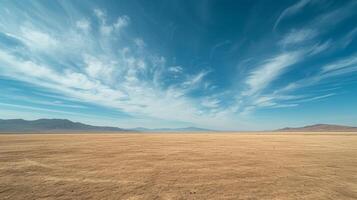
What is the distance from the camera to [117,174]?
36.2ft

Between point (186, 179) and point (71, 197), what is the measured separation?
5.81m

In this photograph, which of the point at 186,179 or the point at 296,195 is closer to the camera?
the point at 296,195

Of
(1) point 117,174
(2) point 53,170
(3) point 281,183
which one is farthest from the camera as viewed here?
(2) point 53,170

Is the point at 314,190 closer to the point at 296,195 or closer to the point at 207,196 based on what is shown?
the point at 296,195

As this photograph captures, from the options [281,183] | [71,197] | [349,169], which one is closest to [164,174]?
[71,197]

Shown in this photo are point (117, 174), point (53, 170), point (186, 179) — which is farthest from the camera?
point (53, 170)

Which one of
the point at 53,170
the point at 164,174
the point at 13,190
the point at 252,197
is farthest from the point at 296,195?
the point at 53,170

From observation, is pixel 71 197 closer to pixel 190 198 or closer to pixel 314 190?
pixel 190 198

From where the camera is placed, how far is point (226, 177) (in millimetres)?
10461

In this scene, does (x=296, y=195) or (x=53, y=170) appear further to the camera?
(x=53, y=170)

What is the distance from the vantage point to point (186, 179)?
33.1 feet

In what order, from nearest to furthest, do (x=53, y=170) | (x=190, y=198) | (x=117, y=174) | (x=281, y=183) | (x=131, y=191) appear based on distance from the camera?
(x=190, y=198), (x=131, y=191), (x=281, y=183), (x=117, y=174), (x=53, y=170)

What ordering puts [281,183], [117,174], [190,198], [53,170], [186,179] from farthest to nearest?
[53,170]
[117,174]
[186,179]
[281,183]
[190,198]

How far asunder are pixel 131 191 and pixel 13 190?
586 cm
